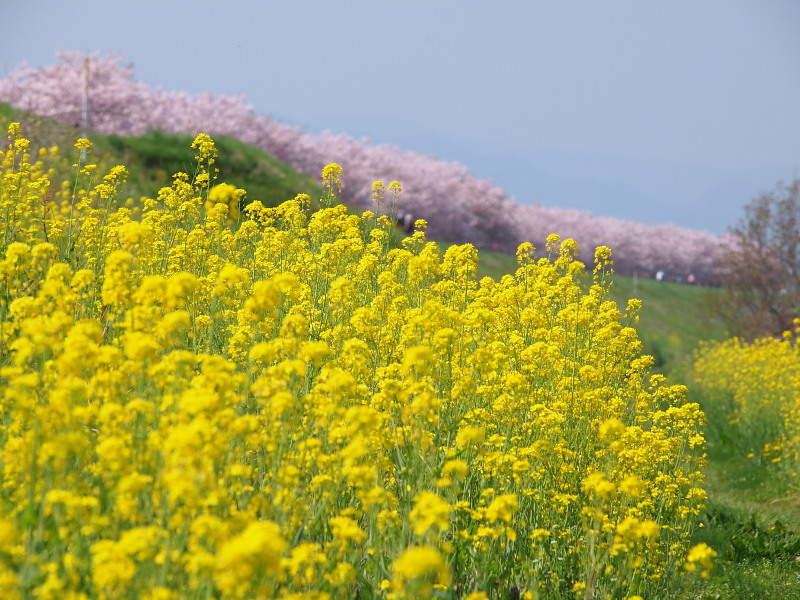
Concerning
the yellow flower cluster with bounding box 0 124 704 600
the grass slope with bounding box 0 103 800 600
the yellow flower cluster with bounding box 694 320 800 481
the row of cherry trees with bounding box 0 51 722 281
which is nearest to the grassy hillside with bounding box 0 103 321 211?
the grass slope with bounding box 0 103 800 600

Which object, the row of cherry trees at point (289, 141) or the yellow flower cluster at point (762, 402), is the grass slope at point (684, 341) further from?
the row of cherry trees at point (289, 141)

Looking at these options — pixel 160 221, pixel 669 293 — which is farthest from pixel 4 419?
pixel 669 293

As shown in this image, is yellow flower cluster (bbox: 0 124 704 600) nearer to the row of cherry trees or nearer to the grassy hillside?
the grassy hillside

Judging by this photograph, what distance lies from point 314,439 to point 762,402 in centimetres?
1018

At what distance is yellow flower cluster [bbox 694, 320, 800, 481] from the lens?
1050cm

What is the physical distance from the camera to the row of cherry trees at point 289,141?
32.0m

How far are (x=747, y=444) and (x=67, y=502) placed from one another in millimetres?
11029

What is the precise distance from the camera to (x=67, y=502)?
272 centimetres

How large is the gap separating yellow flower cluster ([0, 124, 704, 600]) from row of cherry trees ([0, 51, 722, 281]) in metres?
20.4

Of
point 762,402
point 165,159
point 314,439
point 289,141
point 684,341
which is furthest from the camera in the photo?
point 289,141

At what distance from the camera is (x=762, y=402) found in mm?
12023

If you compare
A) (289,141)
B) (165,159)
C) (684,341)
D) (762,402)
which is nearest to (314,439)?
(762,402)

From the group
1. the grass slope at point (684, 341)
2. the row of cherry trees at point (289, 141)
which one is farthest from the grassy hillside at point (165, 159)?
the row of cherry trees at point (289, 141)

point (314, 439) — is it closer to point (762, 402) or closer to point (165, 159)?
point (762, 402)
